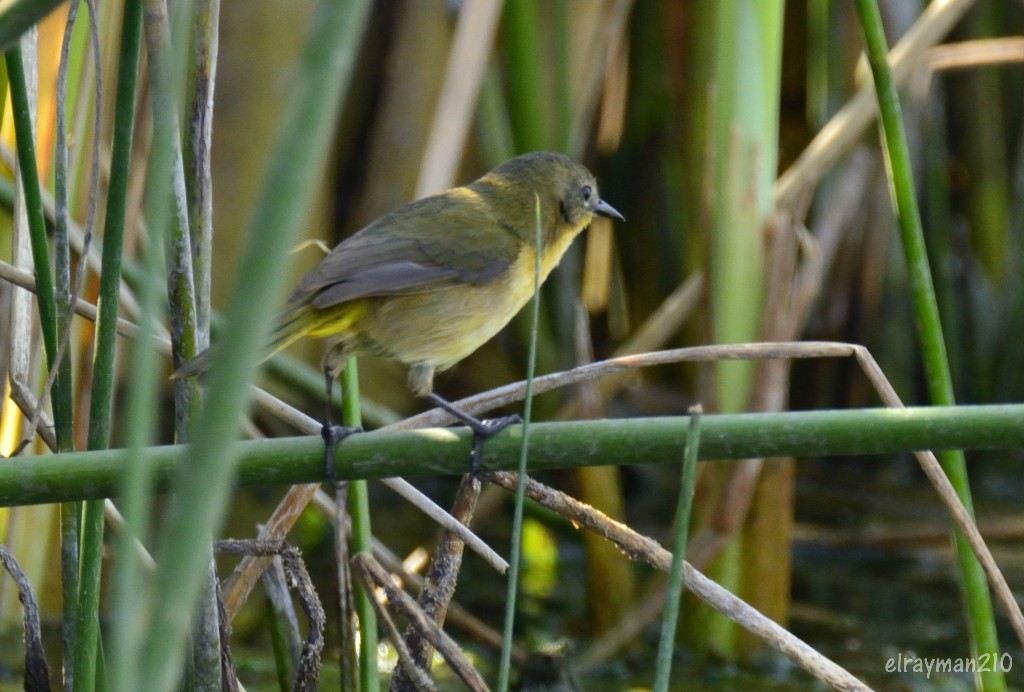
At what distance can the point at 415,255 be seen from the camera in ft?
8.21

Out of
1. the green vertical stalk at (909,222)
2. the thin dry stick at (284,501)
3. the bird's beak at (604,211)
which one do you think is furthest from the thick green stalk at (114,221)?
the bird's beak at (604,211)

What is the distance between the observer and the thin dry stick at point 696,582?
1.87 metres

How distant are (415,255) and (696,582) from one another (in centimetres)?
94

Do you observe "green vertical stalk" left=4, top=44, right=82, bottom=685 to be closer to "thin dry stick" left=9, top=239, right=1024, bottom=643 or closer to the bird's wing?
"thin dry stick" left=9, top=239, right=1024, bottom=643

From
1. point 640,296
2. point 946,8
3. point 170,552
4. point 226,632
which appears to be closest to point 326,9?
point 170,552

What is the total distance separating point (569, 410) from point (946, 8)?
4.80ft

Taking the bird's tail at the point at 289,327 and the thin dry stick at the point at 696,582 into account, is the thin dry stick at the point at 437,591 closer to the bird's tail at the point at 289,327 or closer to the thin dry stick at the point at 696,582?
the thin dry stick at the point at 696,582

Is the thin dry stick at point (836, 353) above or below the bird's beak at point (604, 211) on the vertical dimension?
below

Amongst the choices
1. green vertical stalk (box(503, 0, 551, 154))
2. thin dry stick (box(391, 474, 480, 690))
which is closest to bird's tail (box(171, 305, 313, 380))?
thin dry stick (box(391, 474, 480, 690))

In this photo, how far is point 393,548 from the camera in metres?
4.11

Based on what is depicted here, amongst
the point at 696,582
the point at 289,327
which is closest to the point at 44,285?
the point at 289,327

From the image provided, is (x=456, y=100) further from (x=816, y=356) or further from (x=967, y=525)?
(x=967, y=525)

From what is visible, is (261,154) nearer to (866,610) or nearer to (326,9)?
(866,610)

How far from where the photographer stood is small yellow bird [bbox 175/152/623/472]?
225cm
